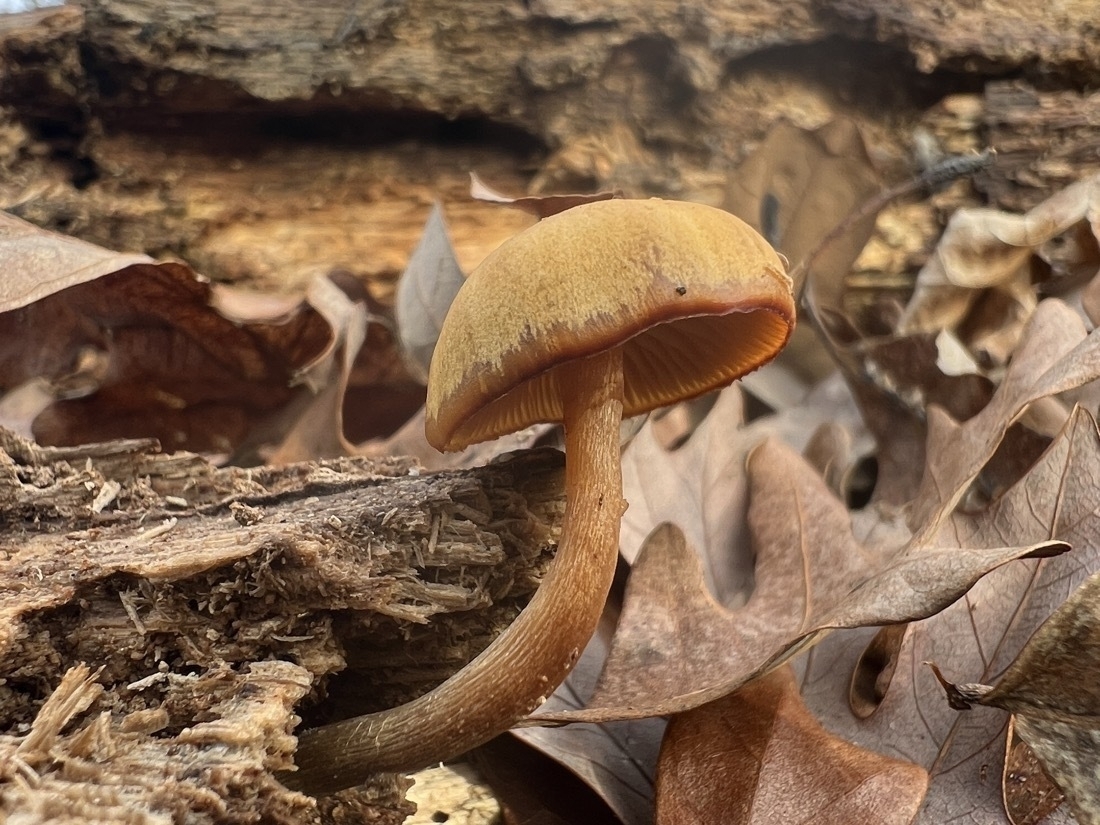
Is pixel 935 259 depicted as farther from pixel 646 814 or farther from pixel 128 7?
pixel 128 7

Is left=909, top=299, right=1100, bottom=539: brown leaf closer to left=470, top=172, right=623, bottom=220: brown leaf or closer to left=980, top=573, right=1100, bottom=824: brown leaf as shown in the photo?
left=980, top=573, right=1100, bottom=824: brown leaf

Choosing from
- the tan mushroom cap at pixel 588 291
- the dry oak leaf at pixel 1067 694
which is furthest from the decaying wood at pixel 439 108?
the dry oak leaf at pixel 1067 694

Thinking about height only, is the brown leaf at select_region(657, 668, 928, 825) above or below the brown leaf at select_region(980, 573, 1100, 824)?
below

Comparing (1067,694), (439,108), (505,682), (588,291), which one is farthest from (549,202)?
(1067,694)

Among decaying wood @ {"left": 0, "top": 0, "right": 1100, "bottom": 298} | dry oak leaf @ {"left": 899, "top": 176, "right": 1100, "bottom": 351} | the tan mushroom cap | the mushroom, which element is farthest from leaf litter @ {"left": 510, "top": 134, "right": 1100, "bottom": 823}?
decaying wood @ {"left": 0, "top": 0, "right": 1100, "bottom": 298}

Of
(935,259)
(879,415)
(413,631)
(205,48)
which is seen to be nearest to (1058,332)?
(879,415)

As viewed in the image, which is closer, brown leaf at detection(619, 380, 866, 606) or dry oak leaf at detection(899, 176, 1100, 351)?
brown leaf at detection(619, 380, 866, 606)
